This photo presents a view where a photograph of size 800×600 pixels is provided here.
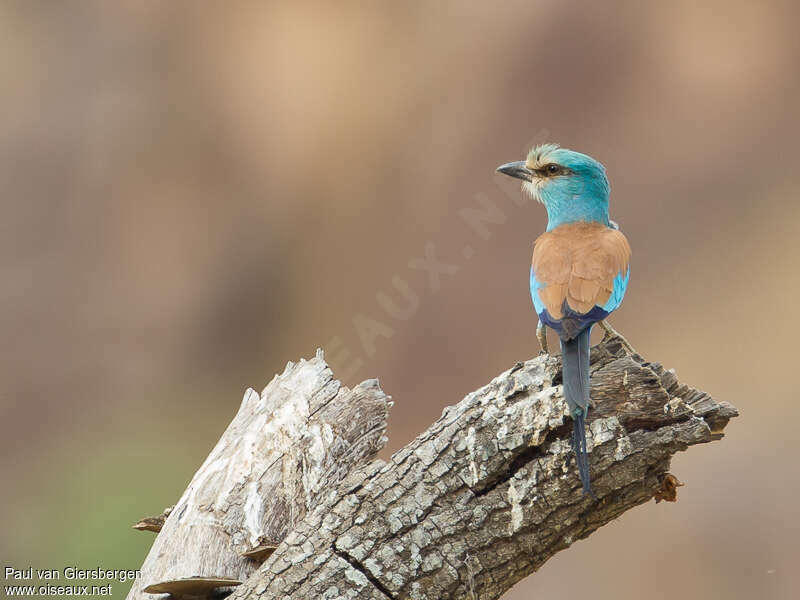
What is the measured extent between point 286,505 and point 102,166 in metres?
4.14

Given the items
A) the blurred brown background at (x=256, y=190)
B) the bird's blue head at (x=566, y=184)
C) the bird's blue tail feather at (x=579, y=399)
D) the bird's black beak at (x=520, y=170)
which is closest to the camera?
the bird's blue tail feather at (x=579, y=399)

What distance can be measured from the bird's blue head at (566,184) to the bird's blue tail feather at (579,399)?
2.67 feet

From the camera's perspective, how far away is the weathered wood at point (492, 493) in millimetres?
1549

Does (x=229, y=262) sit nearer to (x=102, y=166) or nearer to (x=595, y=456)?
(x=102, y=166)

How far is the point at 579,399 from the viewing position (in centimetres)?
154

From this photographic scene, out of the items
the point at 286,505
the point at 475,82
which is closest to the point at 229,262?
the point at 475,82

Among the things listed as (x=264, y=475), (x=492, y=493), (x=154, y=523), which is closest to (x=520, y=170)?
(x=264, y=475)

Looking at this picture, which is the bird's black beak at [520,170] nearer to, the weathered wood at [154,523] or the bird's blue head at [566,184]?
the bird's blue head at [566,184]

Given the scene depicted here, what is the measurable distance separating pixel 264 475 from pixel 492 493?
0.67 metres

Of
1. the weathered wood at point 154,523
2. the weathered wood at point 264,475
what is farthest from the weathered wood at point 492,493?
the weathered wood at point 154,523

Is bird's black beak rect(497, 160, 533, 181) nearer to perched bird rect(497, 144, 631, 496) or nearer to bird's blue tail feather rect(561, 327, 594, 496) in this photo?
perched bird rect(497, 144, 631, 496)

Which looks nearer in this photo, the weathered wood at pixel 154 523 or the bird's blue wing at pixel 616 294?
the bird's blue wing at pixel 616 294

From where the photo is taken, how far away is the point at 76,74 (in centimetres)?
571

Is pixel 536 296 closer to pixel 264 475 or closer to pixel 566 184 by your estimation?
pixel 566 184
